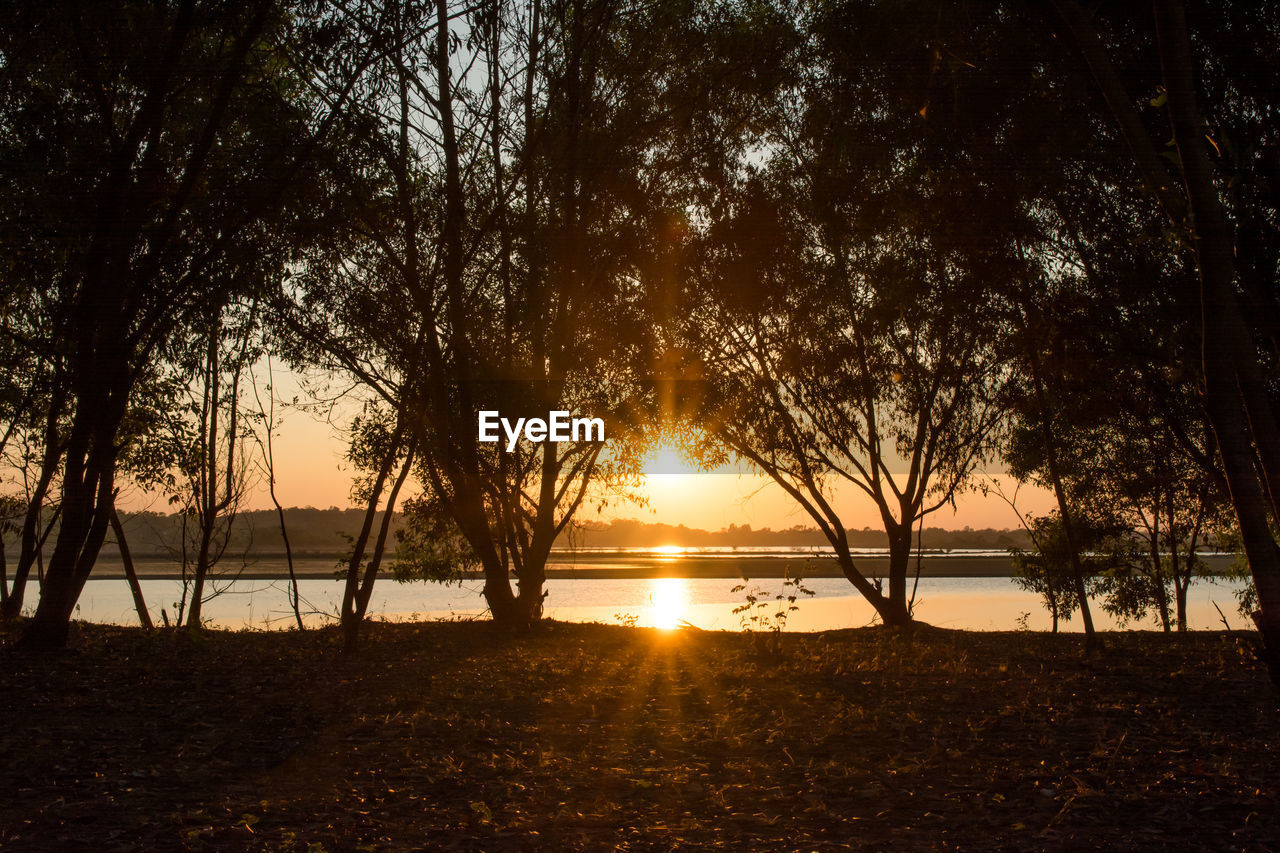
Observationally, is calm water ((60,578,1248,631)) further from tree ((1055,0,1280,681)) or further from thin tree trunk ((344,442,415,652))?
tree ((1055,0,1280,681))

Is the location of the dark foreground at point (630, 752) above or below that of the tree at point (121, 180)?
below

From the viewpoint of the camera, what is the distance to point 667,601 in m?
43.2

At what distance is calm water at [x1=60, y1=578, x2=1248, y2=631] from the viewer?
30969 mm

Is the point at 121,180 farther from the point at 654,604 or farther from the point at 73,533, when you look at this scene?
the point at 654,604

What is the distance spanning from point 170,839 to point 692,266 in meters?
12.7

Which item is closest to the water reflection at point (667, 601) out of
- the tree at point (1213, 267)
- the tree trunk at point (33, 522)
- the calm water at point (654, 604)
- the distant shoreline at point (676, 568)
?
the calm water at point (654, 604)

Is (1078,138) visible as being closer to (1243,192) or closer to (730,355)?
(1243,192)

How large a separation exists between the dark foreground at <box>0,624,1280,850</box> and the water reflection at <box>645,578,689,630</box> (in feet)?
44.1

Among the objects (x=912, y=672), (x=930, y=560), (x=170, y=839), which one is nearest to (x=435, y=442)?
(x=912, y=672)

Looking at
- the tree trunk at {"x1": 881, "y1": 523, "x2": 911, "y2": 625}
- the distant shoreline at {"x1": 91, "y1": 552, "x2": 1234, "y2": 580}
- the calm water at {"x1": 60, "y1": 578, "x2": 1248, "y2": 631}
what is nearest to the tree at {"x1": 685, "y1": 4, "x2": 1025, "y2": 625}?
the tree trunk at {"x1": 881, "y1": 523, "x2": 911, "y2": 625}

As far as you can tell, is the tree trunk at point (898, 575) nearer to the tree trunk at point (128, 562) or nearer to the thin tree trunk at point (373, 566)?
the thin tree trunk at point (373, 566)

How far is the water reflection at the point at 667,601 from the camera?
3203 cm

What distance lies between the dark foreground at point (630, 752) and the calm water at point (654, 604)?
15.1 meters

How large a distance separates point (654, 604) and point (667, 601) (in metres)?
17.9
